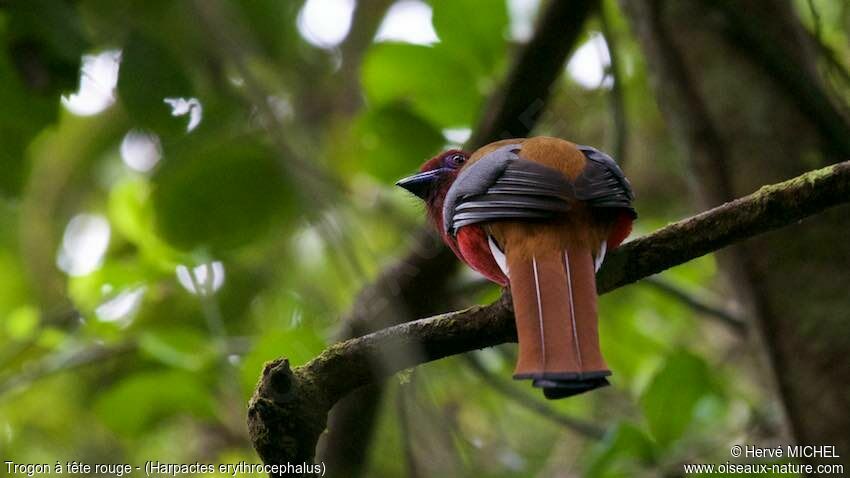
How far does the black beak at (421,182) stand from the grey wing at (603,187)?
72 cm

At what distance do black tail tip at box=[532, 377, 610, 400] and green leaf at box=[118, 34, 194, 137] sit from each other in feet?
5.02

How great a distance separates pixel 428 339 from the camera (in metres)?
1.89

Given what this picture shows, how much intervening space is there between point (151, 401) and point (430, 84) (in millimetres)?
1509

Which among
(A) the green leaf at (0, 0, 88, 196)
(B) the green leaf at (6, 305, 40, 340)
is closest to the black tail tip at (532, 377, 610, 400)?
(A) the green leaf at (0, 0, 88, 196)

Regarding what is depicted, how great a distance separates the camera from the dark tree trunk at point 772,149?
300cm

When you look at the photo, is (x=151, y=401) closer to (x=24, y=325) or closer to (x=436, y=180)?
(x=24, y=325)

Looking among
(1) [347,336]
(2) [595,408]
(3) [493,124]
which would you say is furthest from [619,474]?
(2) [595,408]

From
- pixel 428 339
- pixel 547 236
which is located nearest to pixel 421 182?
pixel 547 236

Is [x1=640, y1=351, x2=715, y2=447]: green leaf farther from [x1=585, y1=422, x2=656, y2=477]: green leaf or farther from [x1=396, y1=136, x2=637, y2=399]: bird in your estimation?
[x1=396, y1=136, x2=637, y2=399]: bird

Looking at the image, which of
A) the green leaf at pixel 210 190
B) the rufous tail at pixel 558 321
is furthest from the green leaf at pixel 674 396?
the green leaf at pixel 210 190

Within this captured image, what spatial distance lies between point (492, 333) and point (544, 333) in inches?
4.1

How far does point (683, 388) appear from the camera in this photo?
10.2 ft

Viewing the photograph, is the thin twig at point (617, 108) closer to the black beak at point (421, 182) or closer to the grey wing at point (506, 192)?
the black beak at point (421, 182)

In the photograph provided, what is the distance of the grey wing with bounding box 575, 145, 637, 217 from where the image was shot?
7.57 feet
